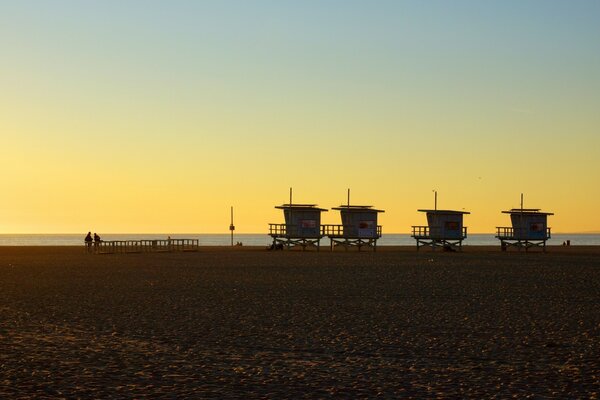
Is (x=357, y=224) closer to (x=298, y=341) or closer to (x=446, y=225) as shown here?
(x=446, y=225)

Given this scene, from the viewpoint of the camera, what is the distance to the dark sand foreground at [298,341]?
9.38 meters

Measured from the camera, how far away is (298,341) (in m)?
12.9

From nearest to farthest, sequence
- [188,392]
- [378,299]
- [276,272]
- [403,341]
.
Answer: [188,392]
[403,341]
[378,299]
[276,272]

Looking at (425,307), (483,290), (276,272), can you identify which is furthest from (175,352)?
(276,272)

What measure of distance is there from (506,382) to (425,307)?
8.76 metres

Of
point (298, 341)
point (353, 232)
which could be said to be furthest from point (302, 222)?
point (298, 341)

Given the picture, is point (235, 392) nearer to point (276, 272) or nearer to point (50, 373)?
point (50, 373)

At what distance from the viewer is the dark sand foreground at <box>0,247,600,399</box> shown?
30.8 feet

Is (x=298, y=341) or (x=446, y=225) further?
(x=446, y=225)

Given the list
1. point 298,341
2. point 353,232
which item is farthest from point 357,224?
point 298,341

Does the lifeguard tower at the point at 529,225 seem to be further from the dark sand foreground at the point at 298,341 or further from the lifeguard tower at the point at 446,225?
the dark sand foreground at the point at 298,341

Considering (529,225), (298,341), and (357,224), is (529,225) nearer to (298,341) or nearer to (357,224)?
(357,224)

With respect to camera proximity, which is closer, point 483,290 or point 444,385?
point 444,385

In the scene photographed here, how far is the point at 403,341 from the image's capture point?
13000 millimetres
